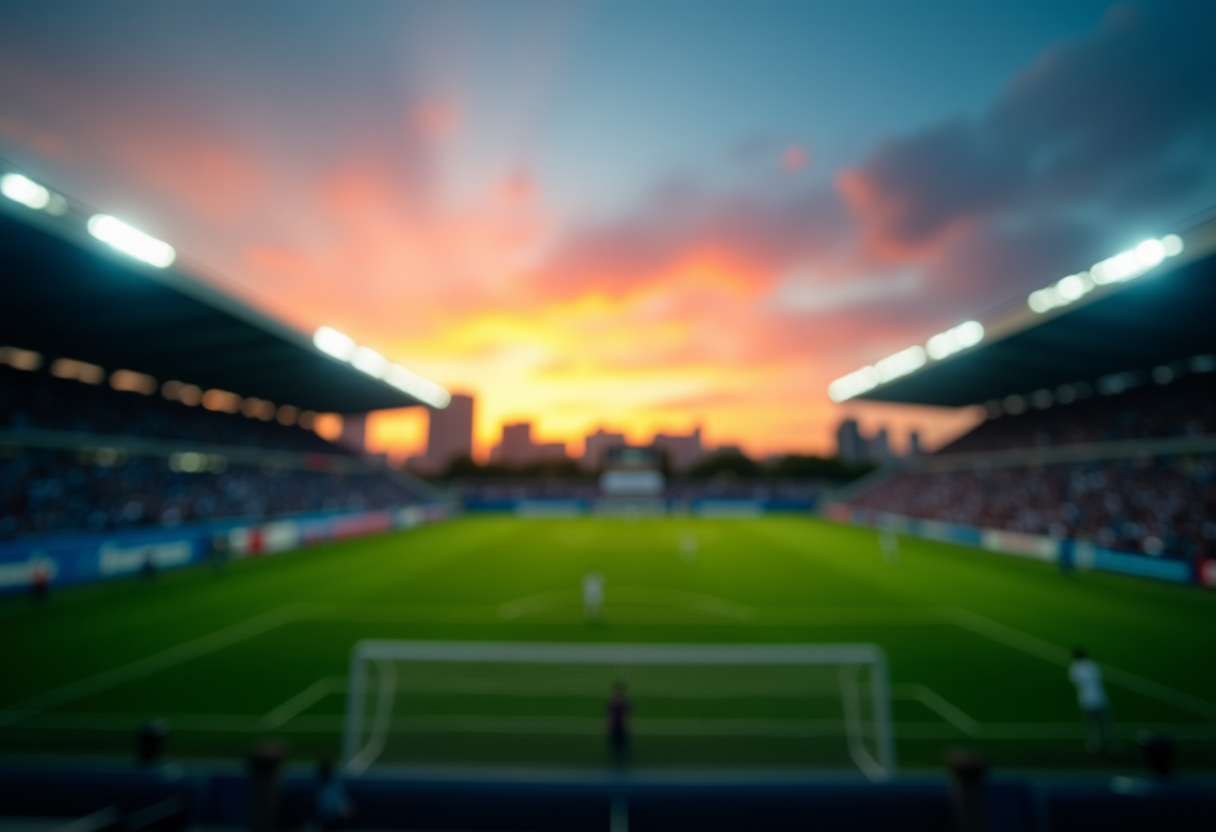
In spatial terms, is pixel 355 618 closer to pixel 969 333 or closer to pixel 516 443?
pixel 969 333

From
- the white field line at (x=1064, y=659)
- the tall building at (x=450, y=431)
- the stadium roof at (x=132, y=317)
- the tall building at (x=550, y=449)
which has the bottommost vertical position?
the white field line at (x=1064, y=659)

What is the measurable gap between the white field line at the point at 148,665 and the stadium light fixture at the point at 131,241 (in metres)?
12.6

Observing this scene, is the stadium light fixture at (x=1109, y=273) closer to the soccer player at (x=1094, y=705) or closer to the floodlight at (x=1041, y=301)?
the floodlight at (x=1041, y=301)

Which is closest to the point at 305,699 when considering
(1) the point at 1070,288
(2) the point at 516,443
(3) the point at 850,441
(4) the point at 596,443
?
(1) the point at 1070,288

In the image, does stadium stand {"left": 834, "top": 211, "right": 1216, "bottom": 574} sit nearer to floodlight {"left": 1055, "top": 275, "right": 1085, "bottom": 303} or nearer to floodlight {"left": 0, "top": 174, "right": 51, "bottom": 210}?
floodlight {"left": 1055, "top": 275, "right": 1085, "bottom": 303}

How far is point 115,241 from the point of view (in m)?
16.1

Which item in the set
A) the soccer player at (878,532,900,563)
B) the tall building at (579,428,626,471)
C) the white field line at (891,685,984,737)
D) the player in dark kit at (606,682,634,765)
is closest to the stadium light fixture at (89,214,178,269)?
the player in dark kit at (606,682,634,765)

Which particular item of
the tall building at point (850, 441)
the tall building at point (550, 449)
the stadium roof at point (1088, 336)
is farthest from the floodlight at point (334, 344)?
the tall building at point (850, 441)

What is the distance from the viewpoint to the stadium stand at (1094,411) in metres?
19.5

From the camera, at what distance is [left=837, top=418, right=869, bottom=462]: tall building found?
13350 centimetres

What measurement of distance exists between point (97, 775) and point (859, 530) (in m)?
42.6

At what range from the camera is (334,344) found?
1171 inches

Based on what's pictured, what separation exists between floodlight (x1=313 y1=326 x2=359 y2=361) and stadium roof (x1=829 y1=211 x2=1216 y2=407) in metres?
34.7

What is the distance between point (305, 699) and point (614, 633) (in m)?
6.92
